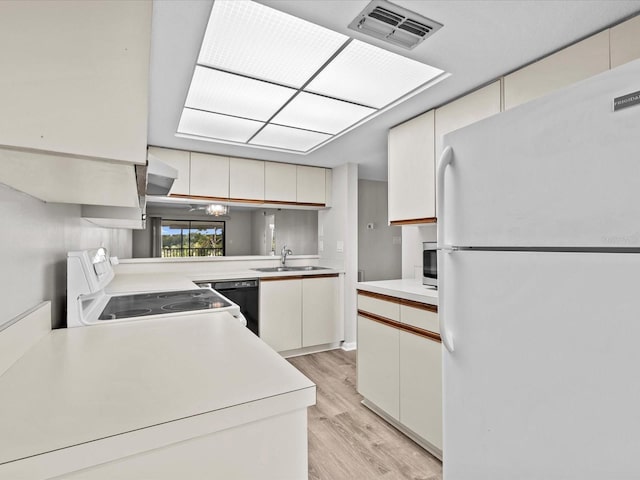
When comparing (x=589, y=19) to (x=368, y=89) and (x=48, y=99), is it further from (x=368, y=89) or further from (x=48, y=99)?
(x=48, y=99)

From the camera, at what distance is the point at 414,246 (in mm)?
2961

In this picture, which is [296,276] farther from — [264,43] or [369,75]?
[264,43]

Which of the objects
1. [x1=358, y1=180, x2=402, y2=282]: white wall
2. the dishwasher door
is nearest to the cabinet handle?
the dishwasher door

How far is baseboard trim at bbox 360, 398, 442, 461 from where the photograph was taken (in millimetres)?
1826

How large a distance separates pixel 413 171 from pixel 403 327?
1183 millimetres

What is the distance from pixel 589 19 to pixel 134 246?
4498 mm

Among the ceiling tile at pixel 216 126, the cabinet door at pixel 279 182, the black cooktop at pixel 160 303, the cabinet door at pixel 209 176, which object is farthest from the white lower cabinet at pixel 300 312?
the ceiling tile at pixel 216 126

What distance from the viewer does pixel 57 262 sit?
1.46 m

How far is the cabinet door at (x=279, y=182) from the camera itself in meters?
3.63

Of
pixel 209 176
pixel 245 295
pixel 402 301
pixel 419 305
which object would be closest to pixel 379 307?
pixel 402 301

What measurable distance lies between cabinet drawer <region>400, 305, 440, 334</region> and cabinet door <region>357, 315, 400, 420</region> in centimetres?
14

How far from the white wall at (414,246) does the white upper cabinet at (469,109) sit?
0.77 metres

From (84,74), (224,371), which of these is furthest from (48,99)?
(224,371)

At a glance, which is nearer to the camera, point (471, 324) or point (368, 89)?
point (471, 324)
